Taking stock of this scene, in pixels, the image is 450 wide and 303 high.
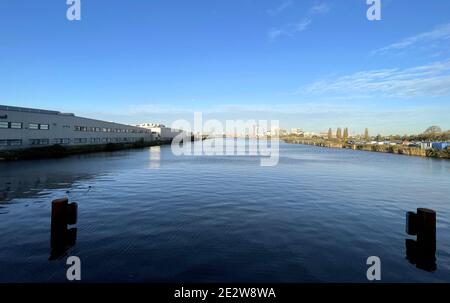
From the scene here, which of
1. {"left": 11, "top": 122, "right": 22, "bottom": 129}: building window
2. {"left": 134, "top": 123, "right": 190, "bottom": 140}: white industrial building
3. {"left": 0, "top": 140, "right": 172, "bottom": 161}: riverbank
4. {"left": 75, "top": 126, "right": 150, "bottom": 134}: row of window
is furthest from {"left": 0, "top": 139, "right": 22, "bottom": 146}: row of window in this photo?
{"left": 134, "top": 123, "right": 190, "bottom": 140}: white industrial building

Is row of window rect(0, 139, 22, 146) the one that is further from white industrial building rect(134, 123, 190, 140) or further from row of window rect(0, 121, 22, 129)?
white industrial building rect(134, 123, 190, 140)

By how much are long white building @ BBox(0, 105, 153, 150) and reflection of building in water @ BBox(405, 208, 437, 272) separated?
49.6m

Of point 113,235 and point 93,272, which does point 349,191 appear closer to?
point 113,235

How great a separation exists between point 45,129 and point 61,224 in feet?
156

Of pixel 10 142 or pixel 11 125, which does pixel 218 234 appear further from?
pixel 11 125

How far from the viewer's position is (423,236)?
8141 millimetres

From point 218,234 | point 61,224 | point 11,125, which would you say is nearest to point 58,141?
point 11,125

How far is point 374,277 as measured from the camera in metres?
6.80

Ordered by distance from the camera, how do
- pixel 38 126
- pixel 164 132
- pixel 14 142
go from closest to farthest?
pixel 14 142 → pixel 38 126 → pixel 164 132

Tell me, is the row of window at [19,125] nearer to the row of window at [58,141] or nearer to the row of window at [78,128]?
the row of window at [78,128]
